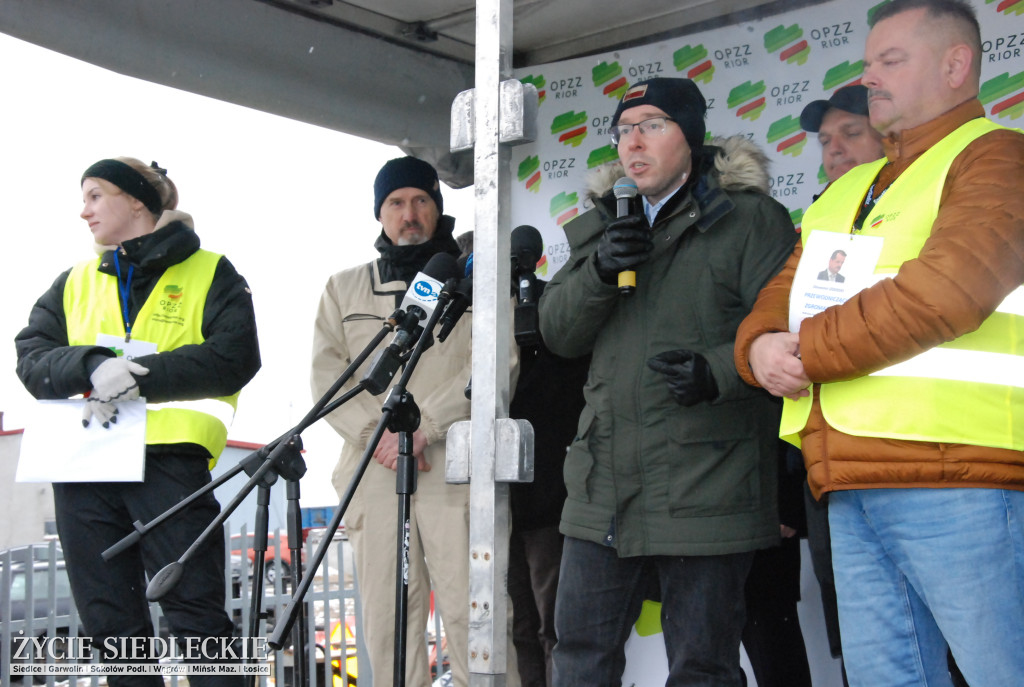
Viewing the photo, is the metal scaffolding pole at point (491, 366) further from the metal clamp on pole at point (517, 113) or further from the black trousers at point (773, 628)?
the black trousers at point (773, 628)

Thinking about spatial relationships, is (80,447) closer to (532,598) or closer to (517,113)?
(532,598)

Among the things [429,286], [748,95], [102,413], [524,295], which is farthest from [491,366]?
[748,95]

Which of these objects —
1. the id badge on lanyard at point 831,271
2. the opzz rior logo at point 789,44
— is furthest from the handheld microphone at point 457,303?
the opzz rior logo at point 789,44

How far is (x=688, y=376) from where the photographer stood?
234 centimetres

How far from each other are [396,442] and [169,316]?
0.88 metres

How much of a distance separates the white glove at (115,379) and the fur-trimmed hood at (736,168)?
1.55 m

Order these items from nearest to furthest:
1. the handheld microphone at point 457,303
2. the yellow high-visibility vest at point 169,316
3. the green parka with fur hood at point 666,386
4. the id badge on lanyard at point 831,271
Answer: the id badge on lanyard at point 831,271 → the green parka with fur hood at point 666,386 → the handheld microphone at point 457,303 → the yellow high-visibility vest at point 169,316

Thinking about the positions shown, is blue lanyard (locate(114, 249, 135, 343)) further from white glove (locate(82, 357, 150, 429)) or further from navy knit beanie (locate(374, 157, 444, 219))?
navy knit beanie (locate(374, 157, 444, 219))

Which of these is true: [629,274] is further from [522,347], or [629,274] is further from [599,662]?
[522,347]

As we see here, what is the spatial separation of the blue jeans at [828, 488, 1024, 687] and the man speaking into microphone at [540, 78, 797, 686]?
0.39m

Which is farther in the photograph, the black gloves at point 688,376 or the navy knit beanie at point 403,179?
the navy knit beanie at point 403,179

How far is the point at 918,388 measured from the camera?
186cm

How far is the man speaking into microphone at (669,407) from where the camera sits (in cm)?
234

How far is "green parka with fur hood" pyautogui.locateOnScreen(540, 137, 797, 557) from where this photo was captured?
237 cm
